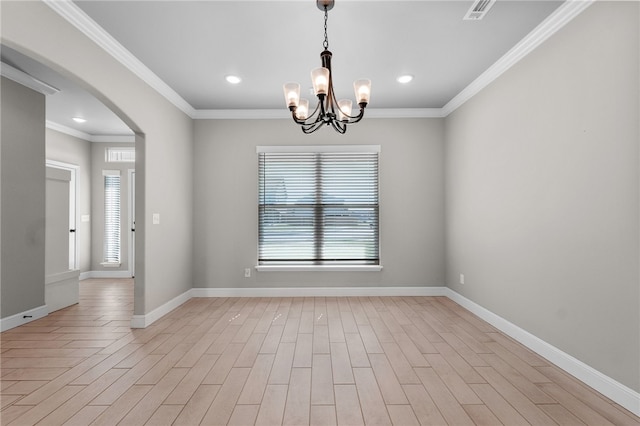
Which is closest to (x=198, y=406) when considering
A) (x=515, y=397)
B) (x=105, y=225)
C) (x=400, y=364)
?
(x=400, y=364)

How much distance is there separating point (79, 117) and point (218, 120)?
2.40 metres

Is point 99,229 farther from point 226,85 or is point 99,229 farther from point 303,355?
point 303,355

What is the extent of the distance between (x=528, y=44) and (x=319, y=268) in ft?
11.6

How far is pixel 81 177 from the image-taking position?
610 cm

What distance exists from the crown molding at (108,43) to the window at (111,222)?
10.6 feet

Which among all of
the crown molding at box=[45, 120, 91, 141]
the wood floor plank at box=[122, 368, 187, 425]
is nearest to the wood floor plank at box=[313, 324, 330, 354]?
the wood floor plank at box=[122, 368, 187, 425]

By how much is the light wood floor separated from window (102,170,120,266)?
2.57m

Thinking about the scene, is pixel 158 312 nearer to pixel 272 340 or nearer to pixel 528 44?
A: pixel 272 340

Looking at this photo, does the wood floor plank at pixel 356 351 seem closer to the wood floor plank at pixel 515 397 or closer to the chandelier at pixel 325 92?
the wood floor plank at pixel 515 397

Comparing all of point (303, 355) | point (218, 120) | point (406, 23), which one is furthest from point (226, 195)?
point (406, 23)

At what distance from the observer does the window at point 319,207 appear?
4.82 metres

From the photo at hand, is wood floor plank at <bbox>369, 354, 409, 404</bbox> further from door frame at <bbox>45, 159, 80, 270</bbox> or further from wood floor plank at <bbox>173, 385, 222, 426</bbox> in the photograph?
door frame at <bbox>45, 159, 80, 270</bbox>

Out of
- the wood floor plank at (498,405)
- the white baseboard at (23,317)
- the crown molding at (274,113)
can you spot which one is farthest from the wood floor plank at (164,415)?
the crown molding at (274,113)

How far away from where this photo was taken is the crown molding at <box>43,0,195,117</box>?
2387 mm
